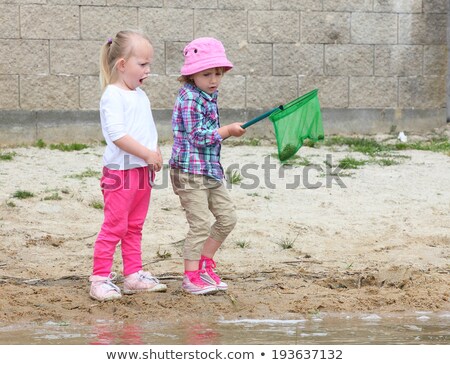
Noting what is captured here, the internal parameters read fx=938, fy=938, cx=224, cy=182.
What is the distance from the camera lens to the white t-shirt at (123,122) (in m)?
5.19

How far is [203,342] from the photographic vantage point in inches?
183

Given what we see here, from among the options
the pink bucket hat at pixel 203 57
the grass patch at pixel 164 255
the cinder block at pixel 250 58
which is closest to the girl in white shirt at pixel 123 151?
the pink bucket hat at pixel 203 57

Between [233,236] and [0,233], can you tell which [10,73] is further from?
[233,236]

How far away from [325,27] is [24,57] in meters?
3.19

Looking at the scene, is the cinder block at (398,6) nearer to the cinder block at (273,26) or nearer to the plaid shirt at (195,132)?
the cinder block at (273,26)

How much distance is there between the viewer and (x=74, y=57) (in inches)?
373

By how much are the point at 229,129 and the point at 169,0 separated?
4.79 meters

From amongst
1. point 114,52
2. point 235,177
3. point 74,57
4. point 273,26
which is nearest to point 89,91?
point 74,57

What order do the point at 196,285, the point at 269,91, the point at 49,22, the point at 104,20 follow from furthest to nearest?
the point at 269,91 → the point at 104,20 → the point at 49,22 → the point at 196,285

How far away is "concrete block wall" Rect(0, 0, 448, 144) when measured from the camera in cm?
940

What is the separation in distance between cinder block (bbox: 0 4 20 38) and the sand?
116 centimetres

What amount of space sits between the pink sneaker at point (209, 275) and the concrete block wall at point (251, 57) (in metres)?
4.37

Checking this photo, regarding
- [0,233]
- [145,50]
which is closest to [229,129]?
[145,50]

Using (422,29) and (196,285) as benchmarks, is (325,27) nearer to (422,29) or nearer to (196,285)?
(422,29)
